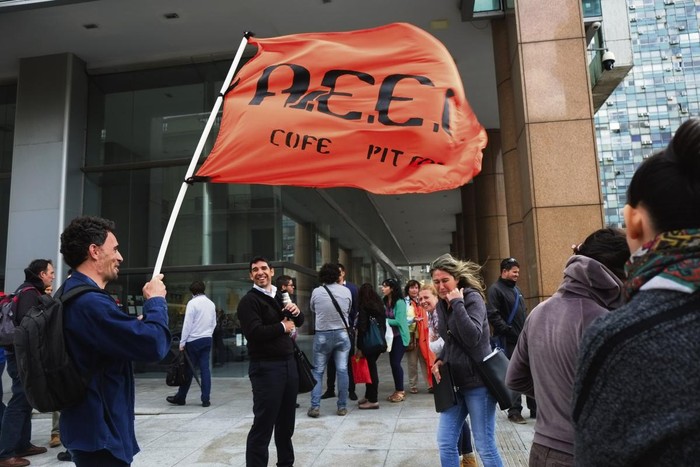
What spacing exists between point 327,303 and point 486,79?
31.1 ft

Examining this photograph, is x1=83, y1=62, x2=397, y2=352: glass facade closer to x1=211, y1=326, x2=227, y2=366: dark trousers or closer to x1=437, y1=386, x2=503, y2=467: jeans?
x1=211, y1=326, x2=227, y2=366: dark trousers

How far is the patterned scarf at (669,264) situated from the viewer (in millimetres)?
1085

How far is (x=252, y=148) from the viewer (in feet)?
13.7

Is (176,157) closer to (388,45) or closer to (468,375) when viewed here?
(388,45)

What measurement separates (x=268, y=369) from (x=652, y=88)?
84.6m

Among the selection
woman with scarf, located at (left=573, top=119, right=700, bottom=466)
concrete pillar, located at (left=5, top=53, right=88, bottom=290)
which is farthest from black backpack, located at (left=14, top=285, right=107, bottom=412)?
concrete pillar, located at (left=5, top=53, right=88, bottom=290)

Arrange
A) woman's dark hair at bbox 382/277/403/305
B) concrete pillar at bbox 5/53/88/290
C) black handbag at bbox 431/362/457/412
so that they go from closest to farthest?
black handbag at bbox 431/362/457/412 → woman's dark hair at bbox 382/277/403/305 → concrete pillar at bbox 5/53/88/290

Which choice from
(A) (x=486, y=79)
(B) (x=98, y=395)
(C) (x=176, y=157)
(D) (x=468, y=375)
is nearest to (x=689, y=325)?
(B) (x=98, y=395)

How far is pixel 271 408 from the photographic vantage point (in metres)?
4.36

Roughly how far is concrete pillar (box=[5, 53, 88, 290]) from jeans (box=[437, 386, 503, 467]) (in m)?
11.2

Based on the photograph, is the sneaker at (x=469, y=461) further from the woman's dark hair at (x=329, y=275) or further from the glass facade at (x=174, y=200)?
the glass facade at (x=174, y=200)

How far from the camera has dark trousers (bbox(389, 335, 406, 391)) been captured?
338 inches

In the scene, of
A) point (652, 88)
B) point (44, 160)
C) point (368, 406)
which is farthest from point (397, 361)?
point (652, 88)

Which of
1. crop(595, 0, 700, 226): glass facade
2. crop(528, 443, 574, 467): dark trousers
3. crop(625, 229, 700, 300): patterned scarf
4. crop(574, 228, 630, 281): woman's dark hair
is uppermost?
crop(595, 0, 700, 226): glass facade
